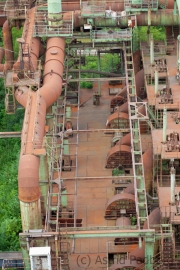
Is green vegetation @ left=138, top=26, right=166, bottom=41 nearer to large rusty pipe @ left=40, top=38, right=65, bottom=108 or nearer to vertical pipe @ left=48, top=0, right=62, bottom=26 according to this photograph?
vertical pipe @ left=48, top=0, right=62, bottom=26

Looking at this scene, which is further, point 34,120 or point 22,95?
point 22,95

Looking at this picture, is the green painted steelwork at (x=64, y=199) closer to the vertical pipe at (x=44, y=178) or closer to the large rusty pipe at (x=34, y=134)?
the vertical pipe at (x=44, y=178)

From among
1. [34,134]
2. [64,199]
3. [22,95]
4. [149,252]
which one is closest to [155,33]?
[22,95]

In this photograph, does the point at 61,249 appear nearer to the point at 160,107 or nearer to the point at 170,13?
the point at 160,107

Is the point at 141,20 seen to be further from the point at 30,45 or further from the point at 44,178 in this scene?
the point at 44,178

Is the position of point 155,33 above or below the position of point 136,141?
above

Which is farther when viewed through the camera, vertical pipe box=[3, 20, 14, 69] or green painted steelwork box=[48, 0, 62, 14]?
vertical pipe box=[3, 20, 14, 69]

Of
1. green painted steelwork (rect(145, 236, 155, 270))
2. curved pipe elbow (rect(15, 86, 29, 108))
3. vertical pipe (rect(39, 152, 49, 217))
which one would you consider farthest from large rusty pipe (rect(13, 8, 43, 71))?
green painted steelwork (rect(145, 236, 155, 270))
